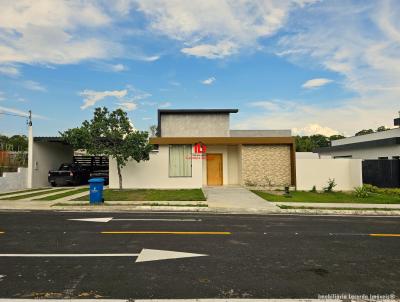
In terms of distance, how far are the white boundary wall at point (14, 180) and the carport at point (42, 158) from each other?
0.34 metres

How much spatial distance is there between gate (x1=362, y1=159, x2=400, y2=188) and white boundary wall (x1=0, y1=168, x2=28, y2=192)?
24.9 metres

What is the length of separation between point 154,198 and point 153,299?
444 inches

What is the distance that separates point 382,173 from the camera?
21.4 meters

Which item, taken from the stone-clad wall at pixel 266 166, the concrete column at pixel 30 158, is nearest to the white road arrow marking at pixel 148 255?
the stone-clad wall at pixel 266 166

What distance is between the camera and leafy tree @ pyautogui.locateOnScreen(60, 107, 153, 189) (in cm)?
1722

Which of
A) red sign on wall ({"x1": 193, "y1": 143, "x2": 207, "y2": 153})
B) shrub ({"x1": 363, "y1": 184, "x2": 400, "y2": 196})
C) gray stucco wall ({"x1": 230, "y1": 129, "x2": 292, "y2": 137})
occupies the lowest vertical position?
shrub ({"x1": 363, "y1": 184, "x2": 400, "y2": 196})

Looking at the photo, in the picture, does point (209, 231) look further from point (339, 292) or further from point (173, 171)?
point (173, 171)

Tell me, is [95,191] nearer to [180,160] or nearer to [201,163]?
[180,160]

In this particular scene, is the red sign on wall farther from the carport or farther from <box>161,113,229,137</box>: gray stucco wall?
the carport

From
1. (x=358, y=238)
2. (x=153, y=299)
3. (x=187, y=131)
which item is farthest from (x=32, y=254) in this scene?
(x=187, y=131)

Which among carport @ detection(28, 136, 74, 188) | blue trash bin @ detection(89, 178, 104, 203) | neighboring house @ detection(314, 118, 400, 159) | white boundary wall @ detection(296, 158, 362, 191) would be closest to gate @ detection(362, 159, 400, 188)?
neighboring house @ detection(314, 118, 400, 159)

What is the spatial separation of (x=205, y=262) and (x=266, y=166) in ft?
52.3

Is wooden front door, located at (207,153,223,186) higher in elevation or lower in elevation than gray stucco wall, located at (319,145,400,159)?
lower

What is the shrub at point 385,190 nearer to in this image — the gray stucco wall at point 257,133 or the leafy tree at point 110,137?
the gray stucco wall at point 257,133
